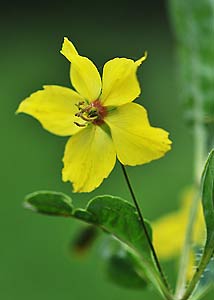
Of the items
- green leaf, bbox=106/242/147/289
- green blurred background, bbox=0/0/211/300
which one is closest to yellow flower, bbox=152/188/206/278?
green leaf, bbox=106/242/147/289

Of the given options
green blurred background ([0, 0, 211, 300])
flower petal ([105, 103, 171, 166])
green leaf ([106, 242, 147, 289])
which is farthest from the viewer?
green blurred background ([0, 0, 211, 300])

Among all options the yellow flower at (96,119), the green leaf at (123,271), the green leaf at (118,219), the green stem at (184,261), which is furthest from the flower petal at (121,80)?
the green leaf at (123,271)

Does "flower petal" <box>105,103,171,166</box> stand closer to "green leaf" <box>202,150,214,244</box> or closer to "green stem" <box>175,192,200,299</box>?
"green leaf" <box>202,150,214,244</box>

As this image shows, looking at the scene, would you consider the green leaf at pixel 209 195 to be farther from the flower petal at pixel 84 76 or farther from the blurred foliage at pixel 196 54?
the blurred foliage at pixel 196 54

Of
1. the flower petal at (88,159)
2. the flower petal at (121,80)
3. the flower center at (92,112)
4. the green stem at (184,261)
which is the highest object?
the flower petal at (121,80)

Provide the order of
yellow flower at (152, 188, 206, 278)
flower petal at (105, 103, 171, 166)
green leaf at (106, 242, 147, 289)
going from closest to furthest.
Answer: flower petal at (105, 103, 171, 166) < green leaf at (106, 242, 147, 289) < yellow flower at (152, 188, 206, 278)

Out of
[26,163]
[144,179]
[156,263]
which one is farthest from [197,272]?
[26,163]

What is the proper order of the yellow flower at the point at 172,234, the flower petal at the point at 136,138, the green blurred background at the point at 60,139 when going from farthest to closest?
the green blurred background at the point at 60,139 < the yellow flower at the point at 172,234 < the flower petal at the point at 136,138
